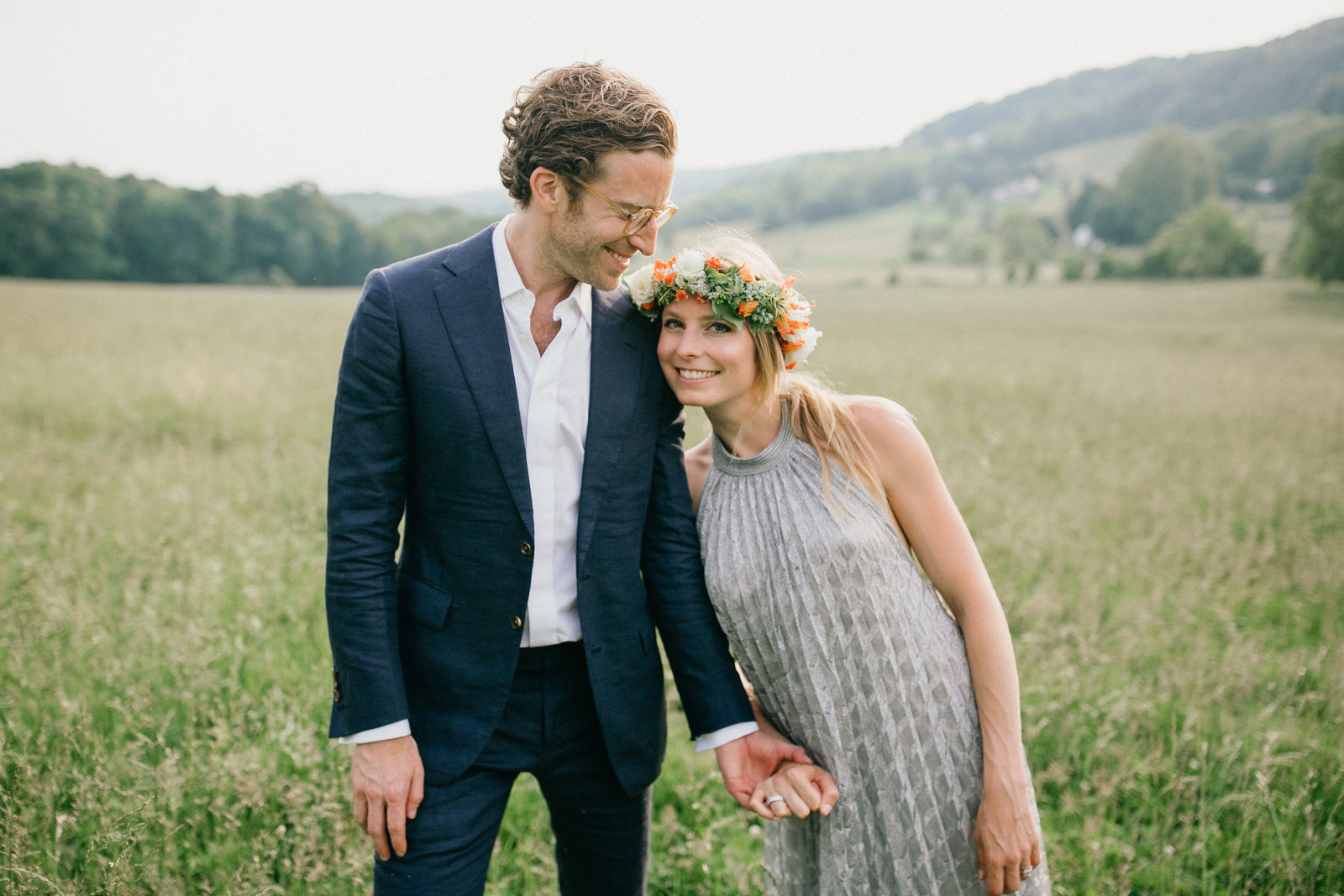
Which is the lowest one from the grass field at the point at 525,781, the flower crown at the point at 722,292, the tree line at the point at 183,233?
the grass field at the point at 525,781

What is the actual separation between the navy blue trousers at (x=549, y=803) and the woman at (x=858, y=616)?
19.9 inches

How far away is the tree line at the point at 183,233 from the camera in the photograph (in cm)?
4804

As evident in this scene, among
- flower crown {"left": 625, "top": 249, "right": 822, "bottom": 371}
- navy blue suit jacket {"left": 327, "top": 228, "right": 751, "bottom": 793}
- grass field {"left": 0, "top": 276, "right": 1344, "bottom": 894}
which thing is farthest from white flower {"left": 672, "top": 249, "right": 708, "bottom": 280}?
grass field {"left": 0, "top": 276, "right": 1344, "bottom": 894}

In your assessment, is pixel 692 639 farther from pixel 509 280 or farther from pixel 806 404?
pixel 509 280

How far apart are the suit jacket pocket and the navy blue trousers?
262 mm

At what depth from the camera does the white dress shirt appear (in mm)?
2133

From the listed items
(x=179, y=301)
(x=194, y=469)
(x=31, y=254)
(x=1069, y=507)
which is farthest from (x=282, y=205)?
(x=1069, y=507)

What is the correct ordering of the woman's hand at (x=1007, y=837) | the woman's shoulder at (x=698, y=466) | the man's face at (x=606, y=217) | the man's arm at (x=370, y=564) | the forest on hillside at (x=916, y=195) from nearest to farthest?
the man's arm at (x=370, y=564), the man's face at (x=606, y=217), the woman's hand at (x=1007, y=837), the woman's shoulder at (x=698, y=466), the forest on hillside at (x=916, y=195)

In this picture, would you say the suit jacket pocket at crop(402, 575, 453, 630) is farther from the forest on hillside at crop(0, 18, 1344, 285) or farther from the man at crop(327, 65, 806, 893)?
the forest on hillside at crop(0, 18, 1344, 285)

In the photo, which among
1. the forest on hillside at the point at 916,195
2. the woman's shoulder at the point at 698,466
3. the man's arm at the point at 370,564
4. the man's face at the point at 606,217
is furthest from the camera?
the forest on hillside at the point at 916,195

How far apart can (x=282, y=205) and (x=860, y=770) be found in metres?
78.8

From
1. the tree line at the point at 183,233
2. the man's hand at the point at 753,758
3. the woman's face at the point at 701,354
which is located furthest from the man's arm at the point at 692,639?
the tree line at the point at 183,233

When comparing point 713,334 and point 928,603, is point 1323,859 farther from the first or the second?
point 713,334

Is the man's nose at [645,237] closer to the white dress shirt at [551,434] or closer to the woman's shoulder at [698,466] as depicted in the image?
the white dress shirt at [551,434]
